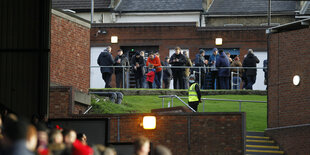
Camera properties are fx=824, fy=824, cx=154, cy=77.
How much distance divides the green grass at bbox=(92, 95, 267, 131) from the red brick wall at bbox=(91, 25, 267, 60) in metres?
9.91

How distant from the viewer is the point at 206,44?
44.7 m

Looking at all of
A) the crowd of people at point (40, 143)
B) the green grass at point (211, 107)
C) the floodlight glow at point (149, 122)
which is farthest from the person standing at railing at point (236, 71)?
the crowd of people at point (40, 143)

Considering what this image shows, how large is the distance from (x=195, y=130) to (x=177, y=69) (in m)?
7.97

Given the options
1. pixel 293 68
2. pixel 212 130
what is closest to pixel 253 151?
pixel 212 130

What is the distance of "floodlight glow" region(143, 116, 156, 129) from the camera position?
24.0 metres

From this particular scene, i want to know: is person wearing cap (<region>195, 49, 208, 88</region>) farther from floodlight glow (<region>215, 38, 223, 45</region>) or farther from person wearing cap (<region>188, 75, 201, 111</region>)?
floodlight glow (<region>215, 38, 223, 45</region>)

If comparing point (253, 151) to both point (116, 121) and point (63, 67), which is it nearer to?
point (116, 121)

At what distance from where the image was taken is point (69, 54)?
85.6ft

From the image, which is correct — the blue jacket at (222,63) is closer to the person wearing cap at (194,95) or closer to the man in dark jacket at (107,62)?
the man in dark jacket at (107,62)

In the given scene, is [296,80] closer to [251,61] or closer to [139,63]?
[251,61]

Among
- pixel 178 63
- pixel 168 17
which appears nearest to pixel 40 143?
pixel 178 63

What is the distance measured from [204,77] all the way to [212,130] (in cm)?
1063

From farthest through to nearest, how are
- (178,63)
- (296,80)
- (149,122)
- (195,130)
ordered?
(178,63) → (296,80) → (195,130) → (149,122)

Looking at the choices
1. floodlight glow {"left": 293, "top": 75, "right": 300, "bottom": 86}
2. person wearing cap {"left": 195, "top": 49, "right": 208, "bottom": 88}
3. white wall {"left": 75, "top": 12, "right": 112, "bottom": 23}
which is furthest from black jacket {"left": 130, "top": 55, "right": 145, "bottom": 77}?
white wall {"left": 75, "top": 12, "right": 112, "bottom": 23}
